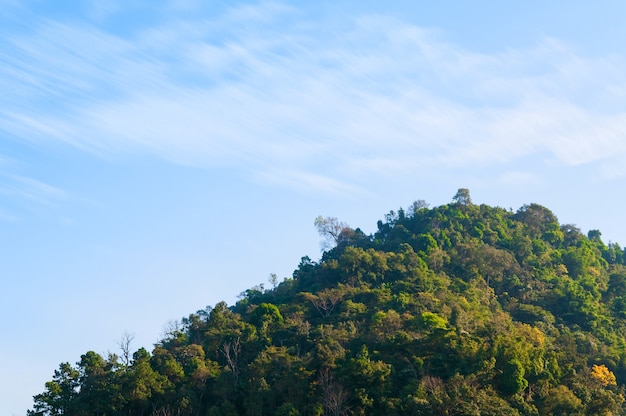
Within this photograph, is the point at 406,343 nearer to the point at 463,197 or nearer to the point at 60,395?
the point at 60,395

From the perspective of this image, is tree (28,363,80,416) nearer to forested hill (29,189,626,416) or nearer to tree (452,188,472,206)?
forested hill (29,189,626,416)

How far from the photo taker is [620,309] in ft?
189

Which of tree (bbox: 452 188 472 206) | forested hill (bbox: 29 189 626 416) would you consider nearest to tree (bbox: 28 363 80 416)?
forested hill (bbox: 29 189 626 416)

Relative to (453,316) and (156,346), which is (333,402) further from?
(156,346)

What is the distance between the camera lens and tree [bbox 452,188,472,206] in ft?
246

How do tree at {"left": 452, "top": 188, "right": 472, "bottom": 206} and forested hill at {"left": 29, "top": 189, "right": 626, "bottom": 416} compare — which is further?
tree at {"left": 452, "top": 188, "right": 472, "bottom": 206}

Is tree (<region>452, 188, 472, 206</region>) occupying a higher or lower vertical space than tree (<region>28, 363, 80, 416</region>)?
higher

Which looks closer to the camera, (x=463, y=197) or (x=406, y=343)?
(x=406, y=343)

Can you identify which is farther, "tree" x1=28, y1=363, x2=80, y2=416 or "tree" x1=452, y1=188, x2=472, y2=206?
"tree" x1=452, y1=188, x2=472, y2=206

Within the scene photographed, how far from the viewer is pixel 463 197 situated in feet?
246

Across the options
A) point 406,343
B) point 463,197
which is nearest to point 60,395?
point 406,343

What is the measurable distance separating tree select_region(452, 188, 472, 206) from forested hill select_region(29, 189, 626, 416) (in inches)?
168

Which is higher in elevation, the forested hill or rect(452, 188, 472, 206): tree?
rect(452, 188, 472, 206): tree

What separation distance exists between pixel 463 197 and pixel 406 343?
121 ft
